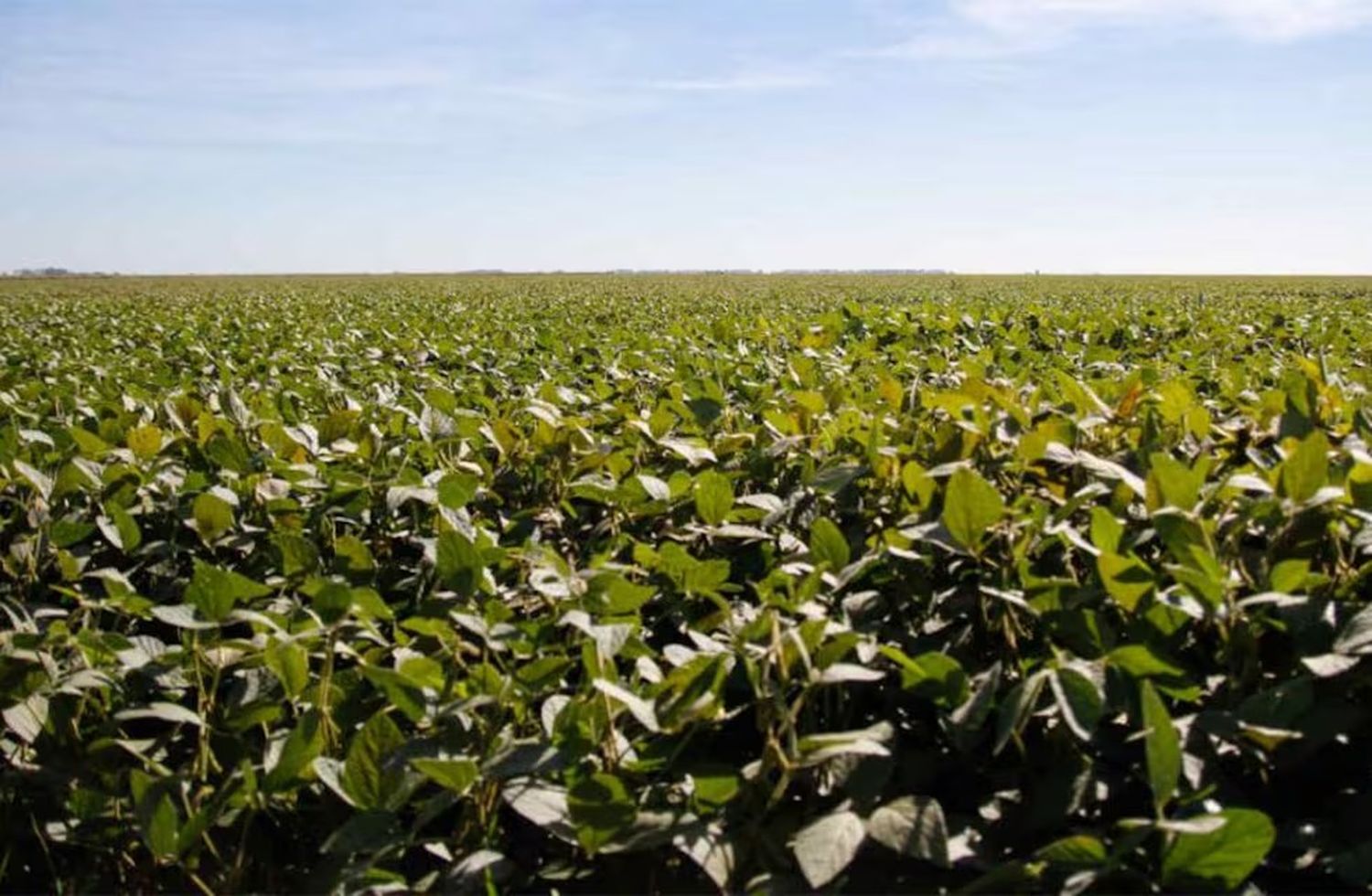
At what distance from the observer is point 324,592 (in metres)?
1.78

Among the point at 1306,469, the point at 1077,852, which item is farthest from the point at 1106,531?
the point at 1077,852

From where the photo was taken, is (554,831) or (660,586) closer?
(554,831)

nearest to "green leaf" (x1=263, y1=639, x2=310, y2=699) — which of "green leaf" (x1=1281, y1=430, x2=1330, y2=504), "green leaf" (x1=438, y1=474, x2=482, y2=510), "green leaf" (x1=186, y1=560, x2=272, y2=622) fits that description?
"green leaf" (x1=186, y1=560, x2=272, y2=622)

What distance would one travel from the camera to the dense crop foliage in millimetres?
1508

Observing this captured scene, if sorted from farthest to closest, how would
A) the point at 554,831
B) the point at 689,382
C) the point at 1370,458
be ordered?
1. the point at 689,382
2. the point at 1370,458
3. the point at 554,831

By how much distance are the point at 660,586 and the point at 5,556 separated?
5.29 feet

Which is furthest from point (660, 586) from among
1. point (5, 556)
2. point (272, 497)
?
point (5, 556)

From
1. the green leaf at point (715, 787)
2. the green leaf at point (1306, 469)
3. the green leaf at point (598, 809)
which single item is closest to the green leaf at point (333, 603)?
the green leaf at point (598, 809)

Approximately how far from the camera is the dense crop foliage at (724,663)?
1.51 meters

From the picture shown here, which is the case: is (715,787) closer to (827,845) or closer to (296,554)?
(827,845)

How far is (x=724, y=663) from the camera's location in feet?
5.22

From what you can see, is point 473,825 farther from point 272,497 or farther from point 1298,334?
point 1298,334

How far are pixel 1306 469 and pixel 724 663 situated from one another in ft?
3.50

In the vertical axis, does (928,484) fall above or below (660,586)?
above
